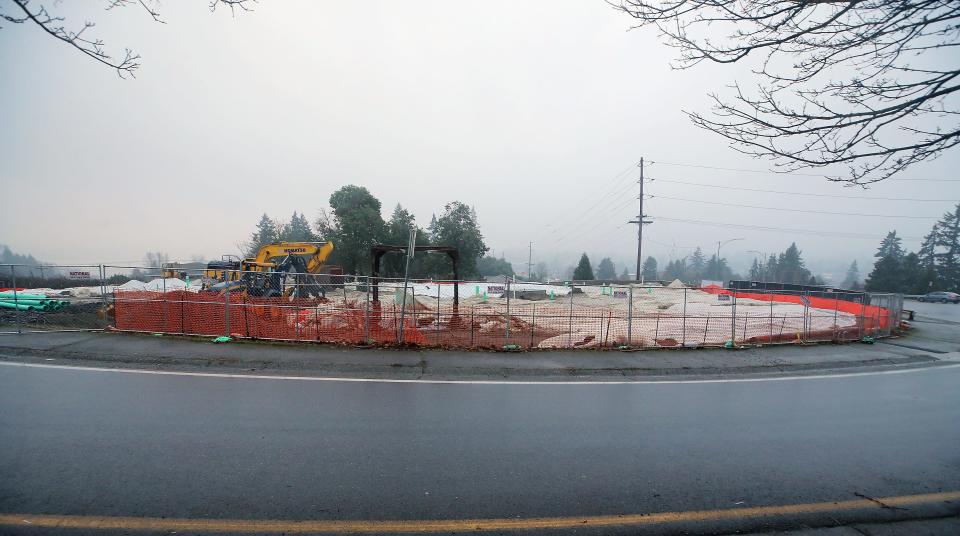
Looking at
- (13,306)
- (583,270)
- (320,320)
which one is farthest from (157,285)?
(583,270)

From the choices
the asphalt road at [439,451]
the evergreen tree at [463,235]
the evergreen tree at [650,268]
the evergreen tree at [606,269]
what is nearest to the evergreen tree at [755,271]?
the evergreen tree at [650,268]

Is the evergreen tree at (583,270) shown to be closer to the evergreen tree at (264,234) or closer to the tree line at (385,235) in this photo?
the tree line at (385,235)

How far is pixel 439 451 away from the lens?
14.2 feet

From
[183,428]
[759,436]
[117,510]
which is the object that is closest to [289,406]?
[183,428]

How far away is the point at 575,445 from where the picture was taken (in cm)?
461

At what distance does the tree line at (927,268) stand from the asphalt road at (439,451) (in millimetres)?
77577

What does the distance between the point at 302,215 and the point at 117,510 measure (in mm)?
108790

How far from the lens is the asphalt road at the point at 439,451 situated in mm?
3330

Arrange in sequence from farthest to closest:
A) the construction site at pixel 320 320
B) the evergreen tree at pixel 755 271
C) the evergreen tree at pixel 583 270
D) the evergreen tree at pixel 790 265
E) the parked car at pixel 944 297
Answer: the evergreen tree at pixel 790 265, the evergreen tree at pixel 755 271, the evergreen tree at pixel 583 270, the parked car at pixel 944 297, the construction site at pixel 320 320

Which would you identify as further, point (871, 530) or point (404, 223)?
point (404, 223)

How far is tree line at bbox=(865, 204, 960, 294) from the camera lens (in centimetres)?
6147

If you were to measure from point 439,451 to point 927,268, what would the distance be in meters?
91.3

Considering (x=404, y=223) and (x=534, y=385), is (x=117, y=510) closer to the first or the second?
(x=534, y=385)

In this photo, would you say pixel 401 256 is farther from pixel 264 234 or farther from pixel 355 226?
pixel 264 234
